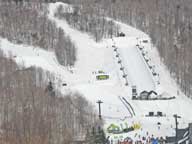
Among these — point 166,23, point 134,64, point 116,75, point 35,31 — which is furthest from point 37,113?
point 166,23

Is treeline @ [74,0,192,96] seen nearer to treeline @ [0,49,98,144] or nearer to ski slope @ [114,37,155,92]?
ski slope @ [114,37,155,92]

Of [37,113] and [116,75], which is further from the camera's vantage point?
[116,75]

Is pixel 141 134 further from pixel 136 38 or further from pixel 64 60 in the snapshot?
pixel 136 38

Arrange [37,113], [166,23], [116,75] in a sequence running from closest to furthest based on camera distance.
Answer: [37,113] < [116,75] < [166,23]

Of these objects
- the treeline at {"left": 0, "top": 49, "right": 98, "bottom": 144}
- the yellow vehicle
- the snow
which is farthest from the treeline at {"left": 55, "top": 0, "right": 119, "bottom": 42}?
the treeline at {"left": 0, "top": 49, "right": 98, "bottom": 144}

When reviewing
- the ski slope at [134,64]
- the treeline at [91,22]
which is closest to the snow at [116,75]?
the ski slope at [134,64]

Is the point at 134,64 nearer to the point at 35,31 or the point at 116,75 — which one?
the point at 116,75

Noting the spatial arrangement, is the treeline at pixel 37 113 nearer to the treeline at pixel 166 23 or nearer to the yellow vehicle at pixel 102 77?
the yellow vehicle at pixel 102 77
